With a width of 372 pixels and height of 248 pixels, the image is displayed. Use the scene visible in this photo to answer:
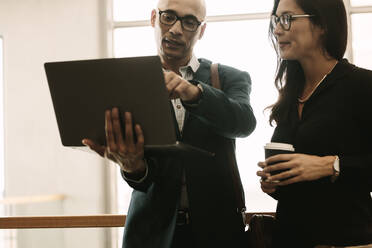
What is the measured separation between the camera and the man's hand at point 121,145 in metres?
1.19

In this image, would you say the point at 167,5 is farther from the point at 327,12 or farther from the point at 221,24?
the point at 221,24

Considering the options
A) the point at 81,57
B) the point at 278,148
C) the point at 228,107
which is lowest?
the point at 278,148

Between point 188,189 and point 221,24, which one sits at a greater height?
point 221,24

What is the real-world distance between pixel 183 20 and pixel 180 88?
1.36 ft

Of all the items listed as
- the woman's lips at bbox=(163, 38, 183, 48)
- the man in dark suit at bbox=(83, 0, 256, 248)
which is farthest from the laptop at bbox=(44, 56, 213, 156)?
the woman's lips at bbox=(163, 38, 183, 48)

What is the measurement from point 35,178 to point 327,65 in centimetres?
463

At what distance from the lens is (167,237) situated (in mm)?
1407

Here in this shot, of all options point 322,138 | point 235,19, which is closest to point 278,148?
→ point 322,138

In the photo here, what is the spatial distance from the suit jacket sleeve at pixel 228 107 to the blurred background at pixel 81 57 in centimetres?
371

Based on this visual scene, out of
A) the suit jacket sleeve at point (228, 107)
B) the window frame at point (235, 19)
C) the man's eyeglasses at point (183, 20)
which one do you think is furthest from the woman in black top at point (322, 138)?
the window frame at point (235, 19)

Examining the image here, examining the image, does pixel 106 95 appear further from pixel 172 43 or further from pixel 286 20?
pixel 286 20

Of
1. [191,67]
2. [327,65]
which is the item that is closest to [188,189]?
[191,67]

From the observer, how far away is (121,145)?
126 cm

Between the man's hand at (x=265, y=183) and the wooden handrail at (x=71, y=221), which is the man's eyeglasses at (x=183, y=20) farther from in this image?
the wooden handrail at (x=71, y=221)
